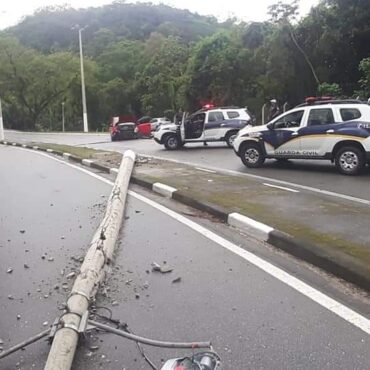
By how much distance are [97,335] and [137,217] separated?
14.8 feet

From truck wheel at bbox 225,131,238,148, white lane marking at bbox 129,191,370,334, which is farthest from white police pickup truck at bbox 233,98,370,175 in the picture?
truck wheel at bbox 225,131,238,148

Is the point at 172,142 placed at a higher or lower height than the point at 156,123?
lower

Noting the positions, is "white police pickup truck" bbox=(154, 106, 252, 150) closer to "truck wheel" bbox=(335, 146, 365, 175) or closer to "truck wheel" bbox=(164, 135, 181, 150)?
"truck wheel" bbox=(164, 135, 181, 150)

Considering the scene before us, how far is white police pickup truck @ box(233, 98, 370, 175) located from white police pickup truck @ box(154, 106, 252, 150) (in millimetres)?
7243

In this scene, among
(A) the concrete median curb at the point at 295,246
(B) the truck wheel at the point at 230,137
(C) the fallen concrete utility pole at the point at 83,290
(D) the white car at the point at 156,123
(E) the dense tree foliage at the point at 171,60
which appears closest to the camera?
(C) the fallen concrete utility pole at the point at 83,290

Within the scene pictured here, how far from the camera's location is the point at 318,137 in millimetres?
13961

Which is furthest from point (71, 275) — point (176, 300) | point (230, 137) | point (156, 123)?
point (156, 123)

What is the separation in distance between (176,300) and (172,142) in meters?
19.5

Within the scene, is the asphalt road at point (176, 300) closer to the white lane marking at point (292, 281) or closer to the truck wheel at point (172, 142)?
the white lane marking at point (292, 281)

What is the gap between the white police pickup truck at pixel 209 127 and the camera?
23047 millimetres

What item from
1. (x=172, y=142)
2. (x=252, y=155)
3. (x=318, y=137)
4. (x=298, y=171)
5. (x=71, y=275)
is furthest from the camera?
(x=172, y=142)

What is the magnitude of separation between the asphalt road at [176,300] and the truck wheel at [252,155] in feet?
25.2

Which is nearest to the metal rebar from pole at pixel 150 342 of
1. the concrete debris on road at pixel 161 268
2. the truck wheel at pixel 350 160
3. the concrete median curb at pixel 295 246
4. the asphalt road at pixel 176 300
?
the asphalt road at pixel 176 300

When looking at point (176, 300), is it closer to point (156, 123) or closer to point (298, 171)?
point (298, 171)
